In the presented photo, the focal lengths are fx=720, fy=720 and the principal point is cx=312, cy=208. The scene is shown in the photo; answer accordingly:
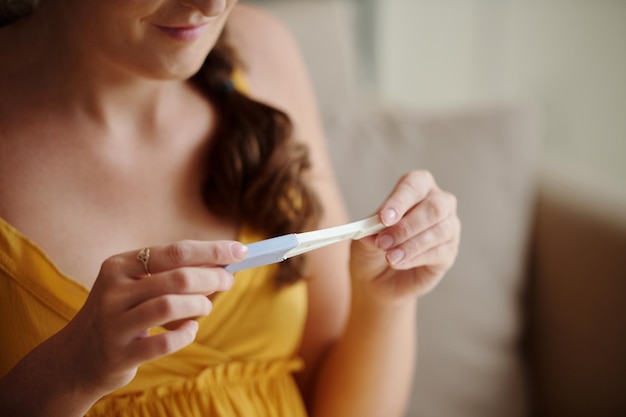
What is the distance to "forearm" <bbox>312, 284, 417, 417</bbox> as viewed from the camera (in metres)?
0.92

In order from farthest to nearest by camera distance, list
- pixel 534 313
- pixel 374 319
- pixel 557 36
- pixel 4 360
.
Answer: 1. pixel 557 36
2. pixel 534 313
3. pixel 374 319
4. pixel 4 360

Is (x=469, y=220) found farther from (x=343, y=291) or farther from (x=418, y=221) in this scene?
(x=418, y=221)

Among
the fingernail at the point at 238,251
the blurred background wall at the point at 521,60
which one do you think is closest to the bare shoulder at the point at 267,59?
the fingernail at the point at 238,251

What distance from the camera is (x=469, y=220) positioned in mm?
1259

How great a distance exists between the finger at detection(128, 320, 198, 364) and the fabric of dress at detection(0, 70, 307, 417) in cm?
23

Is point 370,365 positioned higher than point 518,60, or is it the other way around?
point 518,60

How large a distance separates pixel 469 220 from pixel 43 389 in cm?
81

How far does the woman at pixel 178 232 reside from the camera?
0.62 meters

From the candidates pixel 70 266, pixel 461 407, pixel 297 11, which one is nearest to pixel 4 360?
pixel 70 266

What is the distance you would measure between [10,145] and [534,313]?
0.96m

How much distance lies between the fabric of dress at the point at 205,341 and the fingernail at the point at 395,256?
23 centimetres

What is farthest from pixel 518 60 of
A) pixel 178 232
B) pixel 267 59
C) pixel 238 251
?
pixel 238 251

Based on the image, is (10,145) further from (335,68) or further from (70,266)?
(335,68)

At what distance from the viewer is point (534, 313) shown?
4.39 ft
